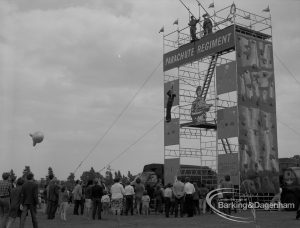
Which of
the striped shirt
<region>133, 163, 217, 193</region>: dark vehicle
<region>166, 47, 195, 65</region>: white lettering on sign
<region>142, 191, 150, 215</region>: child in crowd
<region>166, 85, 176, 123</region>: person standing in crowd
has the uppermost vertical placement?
<region>166, 47, 195, 65</region>: white lettering on sign

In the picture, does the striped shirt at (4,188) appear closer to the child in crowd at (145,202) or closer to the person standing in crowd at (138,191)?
the child in crowd at (145,202)

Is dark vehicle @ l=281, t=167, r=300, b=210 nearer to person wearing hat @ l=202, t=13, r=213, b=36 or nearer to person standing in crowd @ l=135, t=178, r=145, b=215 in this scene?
person standing in crowd @ l=135, t=178, r=145, b=215

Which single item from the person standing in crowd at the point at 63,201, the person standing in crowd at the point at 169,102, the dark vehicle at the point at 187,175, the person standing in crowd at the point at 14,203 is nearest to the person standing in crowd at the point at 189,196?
the dark vehicle at the point at 187,175

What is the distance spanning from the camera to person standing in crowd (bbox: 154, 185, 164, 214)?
20953mm

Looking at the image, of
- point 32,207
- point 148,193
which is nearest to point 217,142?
point 148,193

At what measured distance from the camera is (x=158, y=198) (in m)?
21.3

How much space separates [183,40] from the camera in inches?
1078

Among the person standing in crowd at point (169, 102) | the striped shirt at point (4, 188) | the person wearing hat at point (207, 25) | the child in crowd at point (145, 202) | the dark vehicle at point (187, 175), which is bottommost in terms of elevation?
the child in crowd at point (145, 202)

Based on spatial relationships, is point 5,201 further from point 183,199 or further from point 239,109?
point 239,109

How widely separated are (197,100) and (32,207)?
1450cm

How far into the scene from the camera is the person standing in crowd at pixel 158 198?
2095 cm

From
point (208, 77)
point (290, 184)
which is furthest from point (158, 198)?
point (208, 77)

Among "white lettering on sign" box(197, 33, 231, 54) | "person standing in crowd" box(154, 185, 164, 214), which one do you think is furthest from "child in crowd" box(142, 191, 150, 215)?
"white lettering on sign" box(197, 33, 231, 54)

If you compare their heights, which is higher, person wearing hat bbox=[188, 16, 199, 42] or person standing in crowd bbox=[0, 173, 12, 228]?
person wearing hat bbox=[188, 16, 199, 42]
